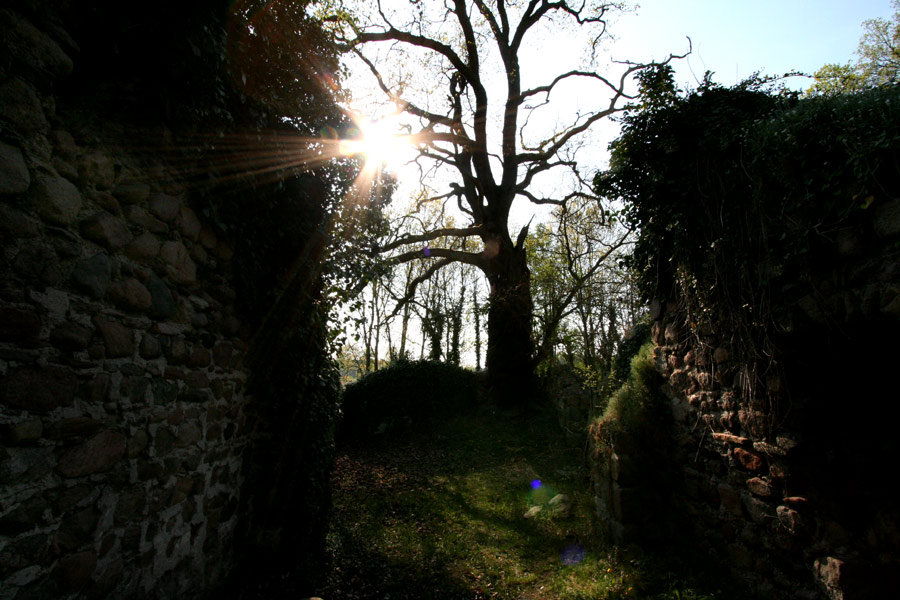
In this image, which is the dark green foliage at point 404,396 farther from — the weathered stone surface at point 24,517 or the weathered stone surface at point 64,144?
the weathered stone surface at point 64,144

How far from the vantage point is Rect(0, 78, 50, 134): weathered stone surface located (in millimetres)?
1918

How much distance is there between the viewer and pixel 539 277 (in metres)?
11.3

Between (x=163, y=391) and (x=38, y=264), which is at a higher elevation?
(x=38, y=264)

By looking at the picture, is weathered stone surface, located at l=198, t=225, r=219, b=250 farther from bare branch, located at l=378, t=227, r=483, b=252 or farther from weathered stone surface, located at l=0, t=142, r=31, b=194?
bare branch, located at l=378, t=227, r=483, b=252

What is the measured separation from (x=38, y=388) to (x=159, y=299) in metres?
0.90

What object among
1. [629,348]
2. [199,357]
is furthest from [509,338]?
[199,357]

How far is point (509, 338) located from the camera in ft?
39.7

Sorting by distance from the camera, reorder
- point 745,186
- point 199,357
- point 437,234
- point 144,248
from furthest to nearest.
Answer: point 437,234
point 745,186
point 199,357
point 144,248

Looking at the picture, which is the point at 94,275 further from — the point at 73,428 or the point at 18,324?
the point at 73,428

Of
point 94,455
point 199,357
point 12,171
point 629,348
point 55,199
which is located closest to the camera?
point 12,171

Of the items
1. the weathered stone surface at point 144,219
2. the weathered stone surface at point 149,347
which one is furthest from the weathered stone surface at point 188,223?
the weathered stone surface at point 149,347

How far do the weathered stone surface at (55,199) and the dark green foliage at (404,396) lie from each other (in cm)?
1056

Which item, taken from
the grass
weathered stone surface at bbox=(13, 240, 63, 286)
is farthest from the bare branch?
weathered stone surface at bbox=(13, 240, 63, 286)

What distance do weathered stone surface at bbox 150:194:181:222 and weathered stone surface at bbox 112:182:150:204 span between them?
0.07m
